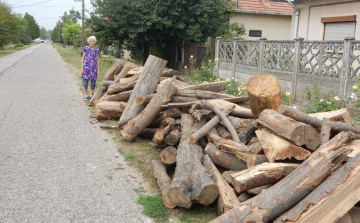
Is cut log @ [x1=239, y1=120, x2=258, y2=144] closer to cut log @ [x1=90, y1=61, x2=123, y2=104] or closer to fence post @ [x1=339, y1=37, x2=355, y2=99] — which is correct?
fence post @ [x1=339, y1=37, x2=355, y2=99]

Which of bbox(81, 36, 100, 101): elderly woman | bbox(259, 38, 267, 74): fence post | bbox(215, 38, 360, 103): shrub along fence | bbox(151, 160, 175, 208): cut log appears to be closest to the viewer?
bbox(151, 160, 175, 208): cut log

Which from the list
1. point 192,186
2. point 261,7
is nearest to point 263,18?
point 261,7

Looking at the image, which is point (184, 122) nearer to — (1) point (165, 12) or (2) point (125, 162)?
(2) point (125, 162)

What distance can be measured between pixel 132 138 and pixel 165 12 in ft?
39.3

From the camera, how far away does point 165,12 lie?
715 inches

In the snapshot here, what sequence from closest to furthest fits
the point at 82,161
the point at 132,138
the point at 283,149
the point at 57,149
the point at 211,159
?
1. the point at 283,149
2. the point at 211,159
3. the point at 82,161
4. the point at 57,149
5. the point at 132,138

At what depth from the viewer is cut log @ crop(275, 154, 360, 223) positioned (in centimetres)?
347

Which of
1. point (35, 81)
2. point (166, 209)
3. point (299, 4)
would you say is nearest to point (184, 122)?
point (166, 209)

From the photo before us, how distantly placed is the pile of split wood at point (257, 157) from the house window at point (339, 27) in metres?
8.27

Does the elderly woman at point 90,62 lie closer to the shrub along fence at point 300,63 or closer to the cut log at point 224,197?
the shrub along fence at point 300,63

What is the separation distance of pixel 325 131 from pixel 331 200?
1350 mm

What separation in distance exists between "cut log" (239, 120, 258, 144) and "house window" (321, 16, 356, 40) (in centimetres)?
978

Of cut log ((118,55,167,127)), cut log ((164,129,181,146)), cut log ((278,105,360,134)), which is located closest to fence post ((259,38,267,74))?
cut log ((118,55,167,127))

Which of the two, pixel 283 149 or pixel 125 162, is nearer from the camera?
pixel 283 149
